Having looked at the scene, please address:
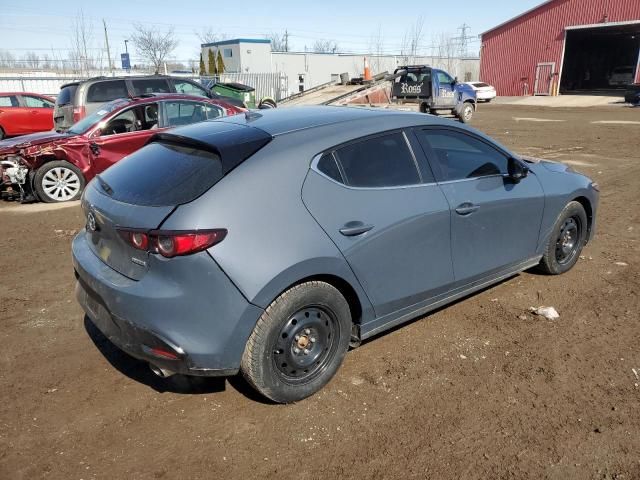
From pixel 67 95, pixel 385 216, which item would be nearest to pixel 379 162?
pixel 385 216

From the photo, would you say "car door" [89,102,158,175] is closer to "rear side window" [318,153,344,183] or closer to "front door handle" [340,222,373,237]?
"rear side window" [318,153,344,183]

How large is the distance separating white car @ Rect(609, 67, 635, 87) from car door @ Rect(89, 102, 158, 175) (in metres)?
43.4

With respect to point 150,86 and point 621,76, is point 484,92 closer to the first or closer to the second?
point 621,76

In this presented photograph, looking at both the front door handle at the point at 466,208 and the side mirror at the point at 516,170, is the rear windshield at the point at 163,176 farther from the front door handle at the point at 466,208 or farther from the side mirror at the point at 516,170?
the side mirror at the point at 516,170

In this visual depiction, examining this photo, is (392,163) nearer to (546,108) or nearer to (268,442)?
(268,442)

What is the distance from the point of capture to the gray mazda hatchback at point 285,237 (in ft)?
8.49

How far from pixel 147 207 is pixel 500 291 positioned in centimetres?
323

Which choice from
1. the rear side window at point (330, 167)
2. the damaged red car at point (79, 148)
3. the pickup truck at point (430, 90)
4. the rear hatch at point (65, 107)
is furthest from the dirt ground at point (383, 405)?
the pickup truck at point (430, 90)

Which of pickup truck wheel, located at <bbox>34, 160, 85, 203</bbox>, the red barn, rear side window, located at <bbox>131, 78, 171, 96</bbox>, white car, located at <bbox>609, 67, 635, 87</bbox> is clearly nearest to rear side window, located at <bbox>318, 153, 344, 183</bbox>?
pickup truck wheel, located at <bbox>34, 160, 85, 203</bbox>

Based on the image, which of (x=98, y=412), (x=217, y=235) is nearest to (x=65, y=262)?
(x=98, y=412)

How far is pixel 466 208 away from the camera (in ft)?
11.8

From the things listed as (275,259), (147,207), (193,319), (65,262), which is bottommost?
(65,262)

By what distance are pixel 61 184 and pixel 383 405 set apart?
727cm

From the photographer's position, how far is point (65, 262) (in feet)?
Answer: 18.2
